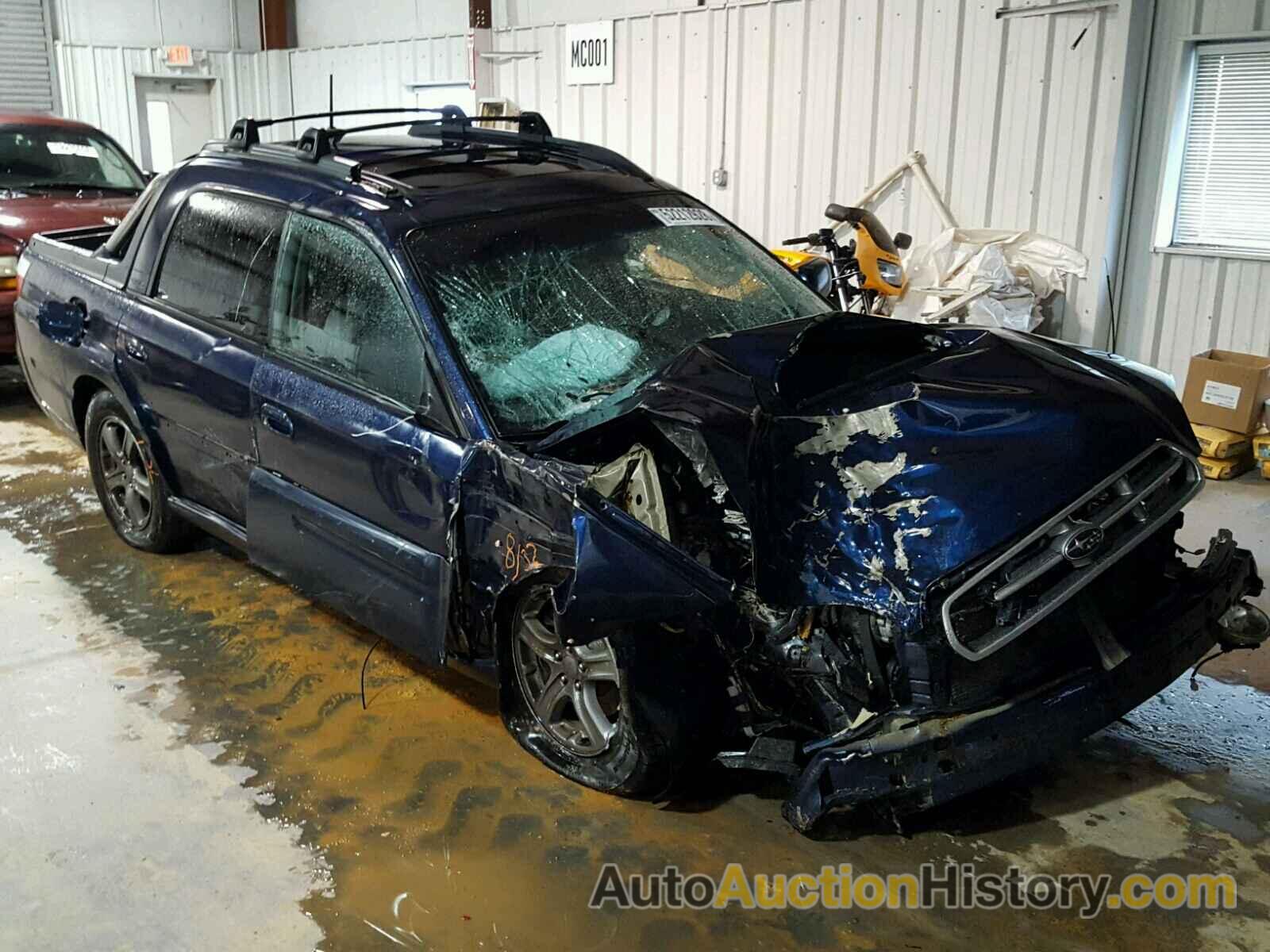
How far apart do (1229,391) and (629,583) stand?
4.60 m

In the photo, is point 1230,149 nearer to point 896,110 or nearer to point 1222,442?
point 1222,442

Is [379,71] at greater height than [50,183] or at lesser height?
greater

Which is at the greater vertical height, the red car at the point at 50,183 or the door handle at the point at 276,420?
the red car at the point at 50,183

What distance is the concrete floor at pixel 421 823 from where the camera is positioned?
270cm

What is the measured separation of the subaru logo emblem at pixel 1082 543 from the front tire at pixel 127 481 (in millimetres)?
3422

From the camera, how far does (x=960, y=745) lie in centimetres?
258

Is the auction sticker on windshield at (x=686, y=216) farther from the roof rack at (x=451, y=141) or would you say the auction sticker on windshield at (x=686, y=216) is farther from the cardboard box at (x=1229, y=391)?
the cardboard box at (x=1229, y=391)

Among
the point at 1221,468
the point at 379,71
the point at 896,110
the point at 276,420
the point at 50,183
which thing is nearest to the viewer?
the point at 276,420

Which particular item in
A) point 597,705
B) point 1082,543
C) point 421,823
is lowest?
point 421,823

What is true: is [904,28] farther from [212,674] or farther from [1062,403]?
[212,674]

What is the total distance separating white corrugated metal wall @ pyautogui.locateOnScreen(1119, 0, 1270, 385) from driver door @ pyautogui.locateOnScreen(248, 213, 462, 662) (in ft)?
16.6

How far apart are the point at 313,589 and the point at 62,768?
88cm

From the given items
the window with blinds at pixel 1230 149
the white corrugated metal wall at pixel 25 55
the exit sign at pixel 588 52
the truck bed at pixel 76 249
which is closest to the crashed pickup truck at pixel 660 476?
the truck bed at pixel 76 249

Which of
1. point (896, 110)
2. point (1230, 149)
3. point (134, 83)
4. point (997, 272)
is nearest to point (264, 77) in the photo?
point (134, 83)
